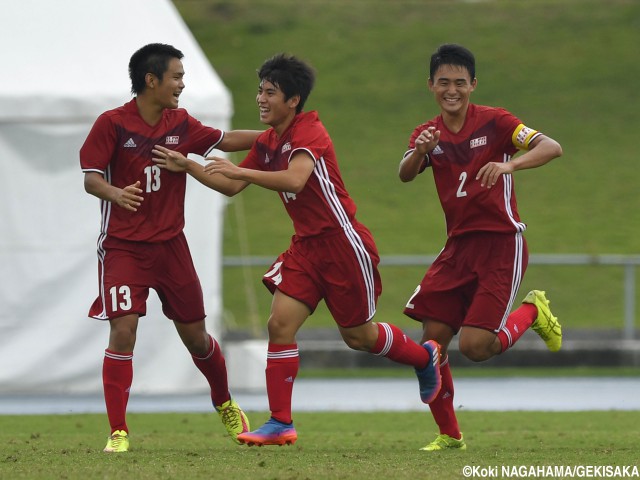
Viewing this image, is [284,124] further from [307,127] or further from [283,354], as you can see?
[283,354]

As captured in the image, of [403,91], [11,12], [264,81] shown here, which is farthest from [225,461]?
[403,91]

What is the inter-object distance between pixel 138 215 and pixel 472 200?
1991 mm

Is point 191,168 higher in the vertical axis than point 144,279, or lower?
higher

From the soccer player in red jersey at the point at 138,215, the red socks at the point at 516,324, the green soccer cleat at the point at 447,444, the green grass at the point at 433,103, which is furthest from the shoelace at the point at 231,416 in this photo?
the green grass at the point at 433,103

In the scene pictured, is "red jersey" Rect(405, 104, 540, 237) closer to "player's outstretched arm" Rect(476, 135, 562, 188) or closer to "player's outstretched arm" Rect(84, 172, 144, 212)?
"player's outstretched arm" Rect(476, 135, 562, 188)

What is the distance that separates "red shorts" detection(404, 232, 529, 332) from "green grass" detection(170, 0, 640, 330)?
1008 cm

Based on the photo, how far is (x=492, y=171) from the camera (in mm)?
7102

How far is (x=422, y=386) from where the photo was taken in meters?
7.78

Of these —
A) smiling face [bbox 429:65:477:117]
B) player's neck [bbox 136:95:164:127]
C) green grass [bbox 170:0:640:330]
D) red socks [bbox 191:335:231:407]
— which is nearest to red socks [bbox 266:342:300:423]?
red socks [bbox 191:335:231:407]

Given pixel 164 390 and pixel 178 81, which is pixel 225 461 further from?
pixel 164 390

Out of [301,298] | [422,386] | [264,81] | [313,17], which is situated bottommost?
[422,386]

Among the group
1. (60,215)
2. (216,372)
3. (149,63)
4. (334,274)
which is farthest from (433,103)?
(334,274)

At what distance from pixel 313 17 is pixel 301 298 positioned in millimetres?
27368

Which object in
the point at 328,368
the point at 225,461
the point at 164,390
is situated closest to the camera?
the point at 225,461
